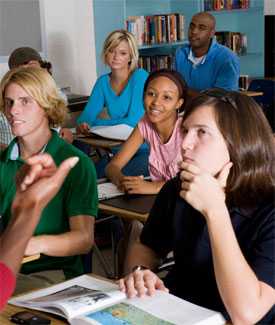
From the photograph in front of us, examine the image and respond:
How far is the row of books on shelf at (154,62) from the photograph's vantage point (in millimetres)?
7266

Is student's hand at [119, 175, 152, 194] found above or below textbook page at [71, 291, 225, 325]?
below

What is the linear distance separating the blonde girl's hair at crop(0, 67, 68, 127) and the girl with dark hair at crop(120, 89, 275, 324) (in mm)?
784

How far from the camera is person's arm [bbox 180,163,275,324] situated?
57.4 inches

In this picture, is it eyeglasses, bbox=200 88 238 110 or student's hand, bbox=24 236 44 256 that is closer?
eyeglasses, bbox=200 88 238 110

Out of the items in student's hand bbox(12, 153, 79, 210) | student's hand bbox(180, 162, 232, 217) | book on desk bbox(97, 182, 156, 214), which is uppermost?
student's hand bbox(12, 153, 79, 210)

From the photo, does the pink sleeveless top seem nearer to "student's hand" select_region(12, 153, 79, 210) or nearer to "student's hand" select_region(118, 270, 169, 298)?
"student's hand" select_region(118, 270, 169, 298)

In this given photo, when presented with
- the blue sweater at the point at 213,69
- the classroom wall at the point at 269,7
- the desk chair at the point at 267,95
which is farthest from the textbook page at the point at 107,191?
the classroom wall at the point at 269,7

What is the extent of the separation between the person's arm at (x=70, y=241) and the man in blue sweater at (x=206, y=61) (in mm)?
3356

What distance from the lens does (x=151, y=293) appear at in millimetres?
1568

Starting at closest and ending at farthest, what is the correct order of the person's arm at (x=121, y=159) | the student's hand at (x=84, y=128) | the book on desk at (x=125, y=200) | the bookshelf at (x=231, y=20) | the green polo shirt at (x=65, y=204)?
the green polo shirt at (x=65, y=204), the book on desk at (x=125, y=200), the person's arm at (x=121, y=159), the student's hand at (x=84, y=128), the bookshelf at (x=231, y=20)

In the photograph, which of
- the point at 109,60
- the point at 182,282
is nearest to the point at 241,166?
the point at 182,282

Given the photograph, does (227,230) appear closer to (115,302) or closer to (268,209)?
(268,209)

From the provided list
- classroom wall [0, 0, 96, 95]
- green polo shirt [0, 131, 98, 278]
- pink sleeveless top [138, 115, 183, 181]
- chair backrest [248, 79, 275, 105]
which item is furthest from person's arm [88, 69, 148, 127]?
green polo shirt [0, 131, 98, 278]

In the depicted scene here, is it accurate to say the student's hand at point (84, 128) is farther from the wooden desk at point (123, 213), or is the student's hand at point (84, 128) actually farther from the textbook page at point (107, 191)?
the wooden desk at point (123, 213)
